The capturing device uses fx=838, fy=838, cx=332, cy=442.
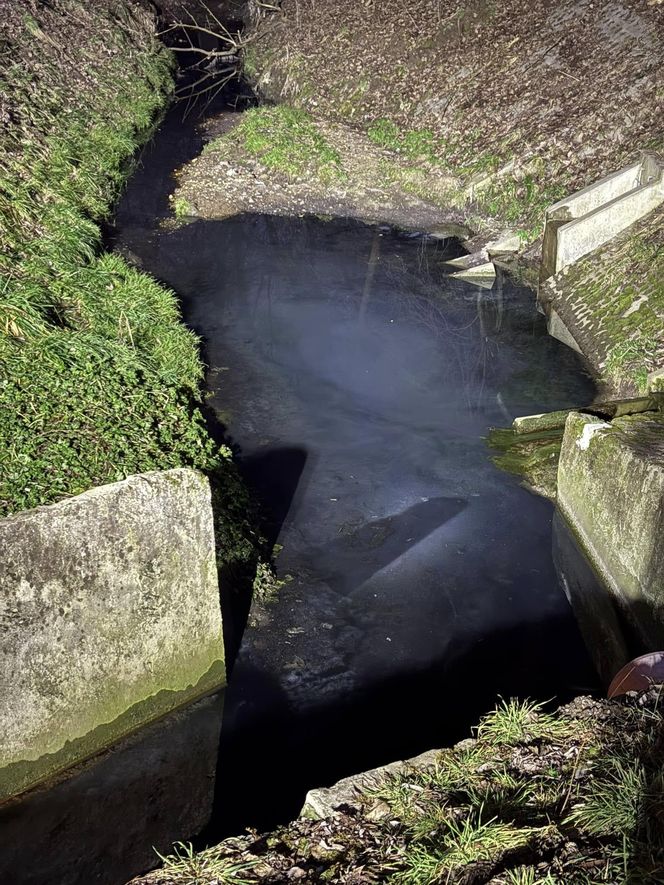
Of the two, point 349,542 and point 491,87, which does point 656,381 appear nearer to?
point 349,542

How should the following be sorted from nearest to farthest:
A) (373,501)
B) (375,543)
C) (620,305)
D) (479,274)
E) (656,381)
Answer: (375,543), (373,501), (656,381), (620,305), (479,274)

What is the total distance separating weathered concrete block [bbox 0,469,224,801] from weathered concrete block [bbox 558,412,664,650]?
12.1 feet

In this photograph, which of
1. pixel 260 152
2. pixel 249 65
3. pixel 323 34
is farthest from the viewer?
pixel 249 65

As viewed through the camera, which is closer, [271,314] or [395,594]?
[395,594]

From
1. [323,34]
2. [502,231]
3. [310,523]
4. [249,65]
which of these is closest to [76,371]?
[310,523]

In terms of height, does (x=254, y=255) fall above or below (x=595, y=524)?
above

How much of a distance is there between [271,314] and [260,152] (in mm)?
7111

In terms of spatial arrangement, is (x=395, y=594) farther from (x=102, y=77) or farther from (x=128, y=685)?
(x=102, y=77)

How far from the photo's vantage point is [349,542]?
8.62m

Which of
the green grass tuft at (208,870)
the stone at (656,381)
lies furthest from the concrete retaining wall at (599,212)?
the green grass tuft at (208,870)

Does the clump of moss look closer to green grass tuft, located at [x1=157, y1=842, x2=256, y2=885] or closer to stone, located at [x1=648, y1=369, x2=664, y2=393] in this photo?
stone, located at [x1=648, y1=369, x2=664, y2=393]

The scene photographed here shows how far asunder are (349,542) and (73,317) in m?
4.47

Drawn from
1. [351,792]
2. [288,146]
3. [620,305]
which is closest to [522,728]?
[351,792]

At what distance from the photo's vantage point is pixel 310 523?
8.91 meters
